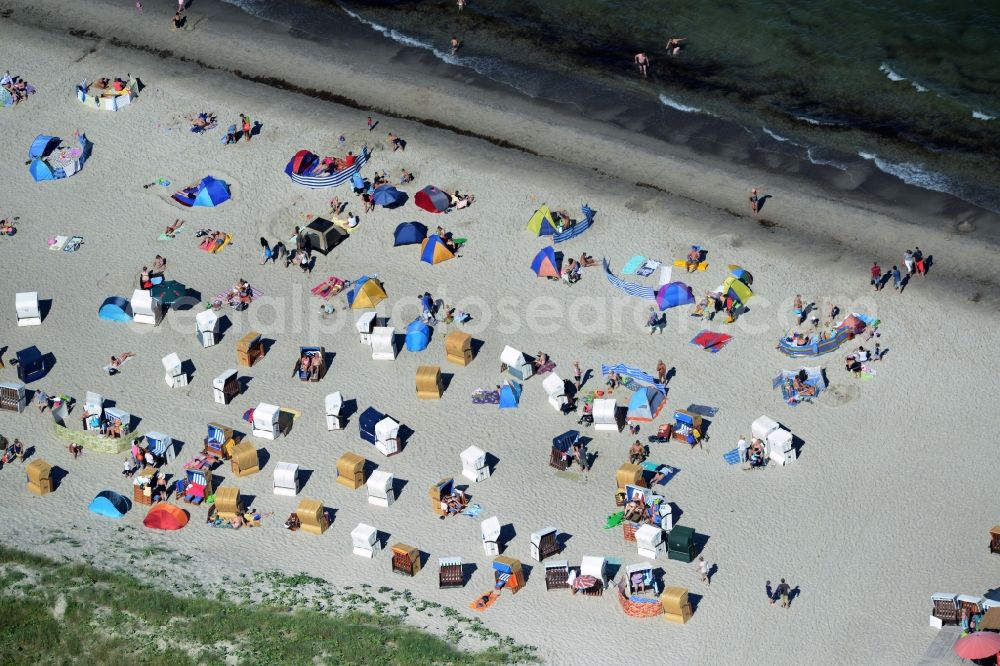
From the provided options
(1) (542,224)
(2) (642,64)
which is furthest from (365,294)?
(2) (642,64)

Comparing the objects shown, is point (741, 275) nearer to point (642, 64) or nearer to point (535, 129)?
point (535, 129)

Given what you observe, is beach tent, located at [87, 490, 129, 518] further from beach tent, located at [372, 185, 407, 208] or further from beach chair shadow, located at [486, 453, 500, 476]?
beach tent, located at [372, 185, 407, 208]

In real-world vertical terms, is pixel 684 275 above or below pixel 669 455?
above

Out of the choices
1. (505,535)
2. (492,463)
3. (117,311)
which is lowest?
(505,535)

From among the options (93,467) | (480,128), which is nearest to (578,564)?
(93,467)

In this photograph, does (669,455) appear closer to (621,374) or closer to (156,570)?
(621,374)
